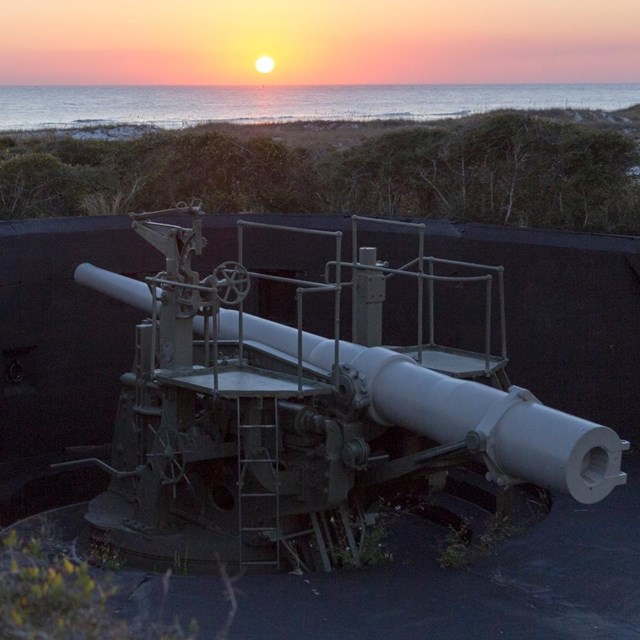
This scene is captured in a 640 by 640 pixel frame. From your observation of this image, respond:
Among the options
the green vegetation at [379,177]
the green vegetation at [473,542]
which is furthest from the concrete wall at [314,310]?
the green vegetation at [379,177]

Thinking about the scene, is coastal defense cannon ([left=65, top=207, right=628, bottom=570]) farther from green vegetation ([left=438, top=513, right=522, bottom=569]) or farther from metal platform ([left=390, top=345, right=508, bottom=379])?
green vegetation ([left=438, top=513, right=522, bottom=569])

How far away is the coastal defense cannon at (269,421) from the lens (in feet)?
24.0

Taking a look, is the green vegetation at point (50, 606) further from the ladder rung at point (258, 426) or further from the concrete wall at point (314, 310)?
the concrete wall at point (314, 310)

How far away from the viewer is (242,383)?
7.66m

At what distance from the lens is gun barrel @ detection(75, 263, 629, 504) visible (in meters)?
5.84

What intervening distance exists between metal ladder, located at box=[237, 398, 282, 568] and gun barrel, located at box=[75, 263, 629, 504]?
0.65 meters

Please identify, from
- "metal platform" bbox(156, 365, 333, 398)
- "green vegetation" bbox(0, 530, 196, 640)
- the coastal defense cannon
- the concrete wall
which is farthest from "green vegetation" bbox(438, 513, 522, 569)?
"green vegetation" bbox(0, 530, 196, 640)

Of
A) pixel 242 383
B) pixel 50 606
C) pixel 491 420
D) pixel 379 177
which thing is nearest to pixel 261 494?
pixel 242 383

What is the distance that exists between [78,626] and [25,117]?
3505 inches

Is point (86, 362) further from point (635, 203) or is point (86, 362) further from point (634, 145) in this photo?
point (634, 145)

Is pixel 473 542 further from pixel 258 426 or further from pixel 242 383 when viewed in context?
pixel 242 383

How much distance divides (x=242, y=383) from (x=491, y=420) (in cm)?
203

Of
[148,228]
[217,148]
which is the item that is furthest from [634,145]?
[148,228]

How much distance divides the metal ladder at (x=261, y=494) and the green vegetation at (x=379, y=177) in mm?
7226
